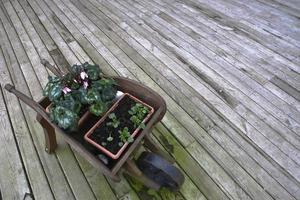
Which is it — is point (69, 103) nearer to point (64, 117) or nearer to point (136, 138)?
point (64, 117)

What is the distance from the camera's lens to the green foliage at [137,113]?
4.53 ft

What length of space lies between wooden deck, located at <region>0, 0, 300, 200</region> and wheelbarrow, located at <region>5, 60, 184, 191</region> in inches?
8.6

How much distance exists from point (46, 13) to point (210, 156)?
108 inches

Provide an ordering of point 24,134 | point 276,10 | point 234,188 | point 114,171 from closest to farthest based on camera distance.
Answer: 1. point 114,171
2. point 234,188
3. point 24,134
4. point 276,10

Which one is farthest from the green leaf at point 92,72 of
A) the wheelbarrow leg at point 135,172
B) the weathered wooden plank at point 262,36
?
the weathered wooden plank at point 262,36

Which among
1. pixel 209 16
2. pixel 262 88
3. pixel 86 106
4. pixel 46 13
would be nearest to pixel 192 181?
pixel 86 106

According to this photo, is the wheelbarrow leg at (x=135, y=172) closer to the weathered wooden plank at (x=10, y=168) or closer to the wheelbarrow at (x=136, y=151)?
the wheelbarrow at (x=136, y=151)

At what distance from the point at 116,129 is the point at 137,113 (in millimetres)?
141

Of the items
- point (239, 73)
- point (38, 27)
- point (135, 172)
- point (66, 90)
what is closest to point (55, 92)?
point (66, 90)

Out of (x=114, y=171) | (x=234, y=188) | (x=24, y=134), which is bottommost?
(x=234, y=188)

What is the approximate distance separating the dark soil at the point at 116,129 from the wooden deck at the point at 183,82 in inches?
16.0

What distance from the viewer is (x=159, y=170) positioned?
138 centimetres

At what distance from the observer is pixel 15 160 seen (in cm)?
175

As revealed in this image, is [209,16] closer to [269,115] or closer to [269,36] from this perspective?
[269,36]
